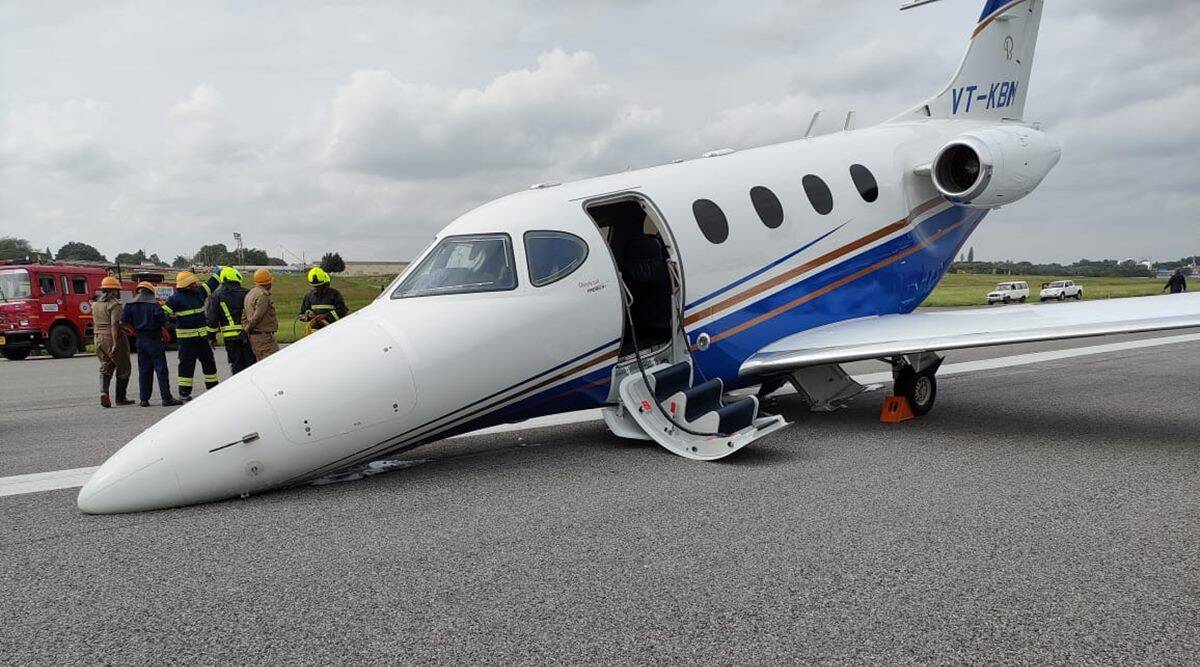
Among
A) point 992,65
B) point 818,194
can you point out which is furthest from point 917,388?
point 992,65

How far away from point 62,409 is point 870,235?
11753 millimetres

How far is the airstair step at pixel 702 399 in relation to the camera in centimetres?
728

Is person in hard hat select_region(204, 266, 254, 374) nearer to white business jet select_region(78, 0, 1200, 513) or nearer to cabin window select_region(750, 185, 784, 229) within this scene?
white business jet select_region(78, 0, 1200, 513)

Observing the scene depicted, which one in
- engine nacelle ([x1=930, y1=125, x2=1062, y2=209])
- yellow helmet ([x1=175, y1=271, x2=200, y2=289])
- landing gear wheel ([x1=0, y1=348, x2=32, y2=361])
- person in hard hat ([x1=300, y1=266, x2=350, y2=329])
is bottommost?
landing gear wheel ([x1=0, y1=348, x2=32, y2=361])

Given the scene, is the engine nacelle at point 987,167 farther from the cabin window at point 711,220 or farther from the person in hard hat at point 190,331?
the person in hard hat at point 190,331

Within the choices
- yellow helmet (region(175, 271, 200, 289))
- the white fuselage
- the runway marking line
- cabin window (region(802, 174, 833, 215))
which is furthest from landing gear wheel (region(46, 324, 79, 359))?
cabin window (region(802, 174, 833, 215))

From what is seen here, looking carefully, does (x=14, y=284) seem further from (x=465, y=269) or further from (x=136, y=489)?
(x=465, y=269)

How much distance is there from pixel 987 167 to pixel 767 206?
343cm

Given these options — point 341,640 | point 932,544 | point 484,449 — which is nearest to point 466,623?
point 341,640

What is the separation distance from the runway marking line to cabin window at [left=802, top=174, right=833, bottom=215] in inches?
124

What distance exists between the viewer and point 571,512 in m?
5.37

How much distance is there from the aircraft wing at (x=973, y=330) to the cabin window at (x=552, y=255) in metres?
2.34

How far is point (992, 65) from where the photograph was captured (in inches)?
495

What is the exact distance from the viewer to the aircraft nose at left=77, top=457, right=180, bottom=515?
17.6 feet
